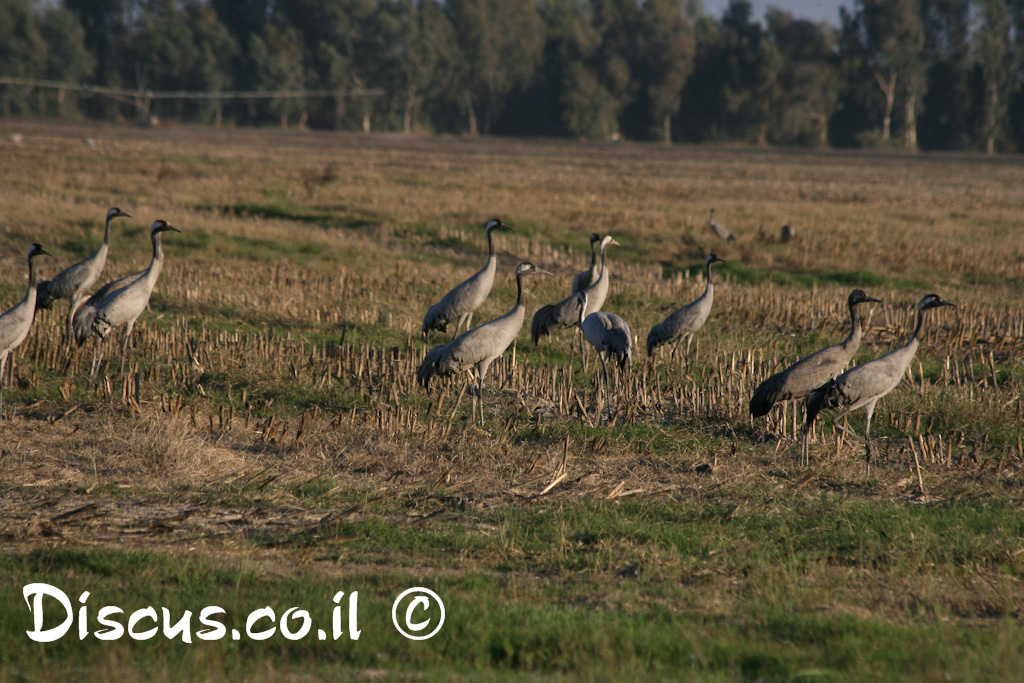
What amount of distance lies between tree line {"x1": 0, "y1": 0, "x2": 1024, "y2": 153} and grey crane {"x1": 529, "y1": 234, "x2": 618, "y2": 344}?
232 ft

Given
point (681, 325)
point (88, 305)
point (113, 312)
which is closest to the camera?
point (113, 312)

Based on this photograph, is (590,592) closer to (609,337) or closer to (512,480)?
(512,480)

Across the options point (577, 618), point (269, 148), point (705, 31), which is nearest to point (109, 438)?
point (577, 618)

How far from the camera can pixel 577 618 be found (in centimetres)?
480

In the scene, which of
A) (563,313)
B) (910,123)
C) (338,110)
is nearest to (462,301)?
(563,313)

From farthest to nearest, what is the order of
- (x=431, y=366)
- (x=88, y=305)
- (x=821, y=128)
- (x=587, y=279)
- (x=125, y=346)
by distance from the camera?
1. (x=821, y=128)
2. (x=587, y=279)
3. (x=88, y=305)
4. (x=125, y=346)
5. (x=431, y=366)

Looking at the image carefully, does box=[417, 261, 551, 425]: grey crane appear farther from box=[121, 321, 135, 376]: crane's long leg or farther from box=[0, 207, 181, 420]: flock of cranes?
box=[0, 207, 181, 420]: flock of cranes

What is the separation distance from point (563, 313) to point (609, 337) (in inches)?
54.8

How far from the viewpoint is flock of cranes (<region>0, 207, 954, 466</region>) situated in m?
8.10

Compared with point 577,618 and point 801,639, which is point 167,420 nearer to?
point 577,618

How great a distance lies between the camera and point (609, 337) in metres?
9.95

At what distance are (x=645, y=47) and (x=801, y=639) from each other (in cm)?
8882

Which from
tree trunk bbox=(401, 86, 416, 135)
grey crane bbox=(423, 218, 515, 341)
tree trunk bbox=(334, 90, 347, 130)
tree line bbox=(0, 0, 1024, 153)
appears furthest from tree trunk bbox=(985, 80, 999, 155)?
grey crane bbox=(423, 218, 515, 341)

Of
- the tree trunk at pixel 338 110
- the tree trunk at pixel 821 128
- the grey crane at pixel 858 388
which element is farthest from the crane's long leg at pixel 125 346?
the tree trunk at pixel 338 110
